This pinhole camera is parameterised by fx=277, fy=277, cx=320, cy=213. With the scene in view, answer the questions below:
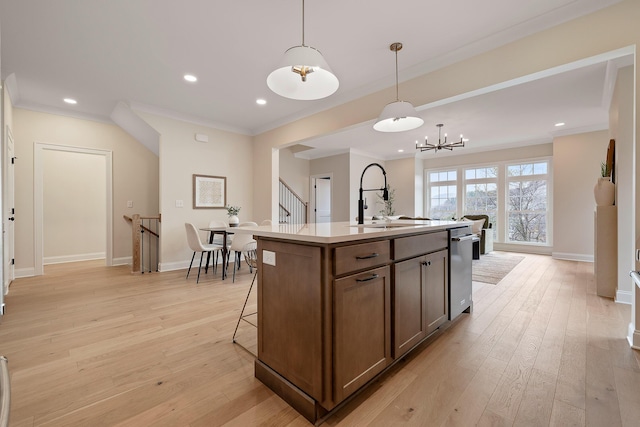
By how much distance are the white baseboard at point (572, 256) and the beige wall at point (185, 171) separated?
20.9ft

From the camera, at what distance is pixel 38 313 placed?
2.82 m

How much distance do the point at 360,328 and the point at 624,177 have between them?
12.5 ft

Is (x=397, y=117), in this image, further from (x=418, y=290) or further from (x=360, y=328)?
(x=360, y=328)

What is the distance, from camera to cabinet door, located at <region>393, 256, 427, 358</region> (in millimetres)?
1709

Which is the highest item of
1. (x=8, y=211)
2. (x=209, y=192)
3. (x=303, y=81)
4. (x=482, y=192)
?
(x=303, y=81)

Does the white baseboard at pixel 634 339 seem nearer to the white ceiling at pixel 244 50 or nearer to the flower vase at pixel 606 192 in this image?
the flower vase at pixel 606 192

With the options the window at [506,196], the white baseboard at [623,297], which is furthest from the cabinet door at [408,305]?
the window at [506,196]

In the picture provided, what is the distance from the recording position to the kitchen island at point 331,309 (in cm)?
134

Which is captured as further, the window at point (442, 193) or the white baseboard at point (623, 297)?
the window at point (442, 193)

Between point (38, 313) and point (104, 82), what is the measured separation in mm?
2936

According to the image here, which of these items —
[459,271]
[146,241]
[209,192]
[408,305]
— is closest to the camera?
[408,305]

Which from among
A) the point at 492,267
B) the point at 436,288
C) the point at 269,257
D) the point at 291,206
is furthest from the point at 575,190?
the point at 269,257

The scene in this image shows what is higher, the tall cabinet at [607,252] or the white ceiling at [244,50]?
the white ceiling at [244,50]

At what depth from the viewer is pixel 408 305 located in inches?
71.7
